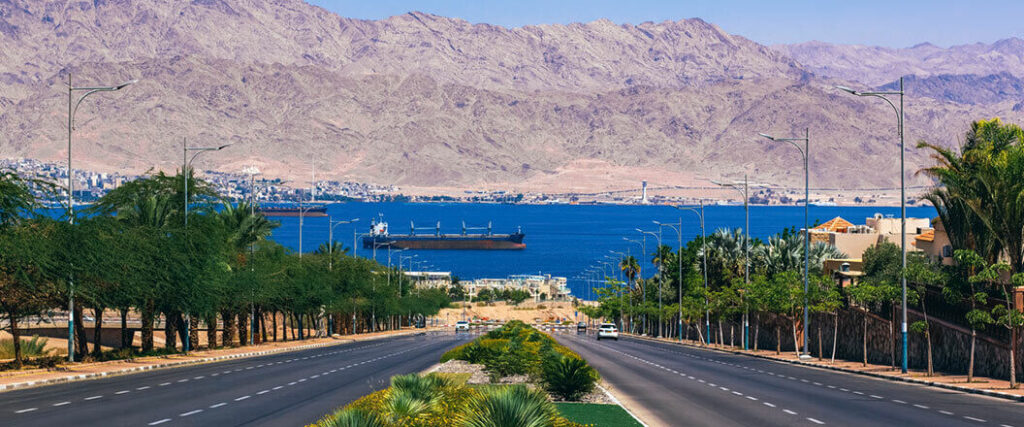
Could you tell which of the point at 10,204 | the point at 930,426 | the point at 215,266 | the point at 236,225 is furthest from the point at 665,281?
the point at 930,426

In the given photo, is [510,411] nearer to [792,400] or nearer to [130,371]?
[792,400]

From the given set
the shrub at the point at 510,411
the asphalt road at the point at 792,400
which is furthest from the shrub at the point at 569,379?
the shrub at the point at 510,411

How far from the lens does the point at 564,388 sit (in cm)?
3531

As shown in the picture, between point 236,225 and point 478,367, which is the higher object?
point 236,225

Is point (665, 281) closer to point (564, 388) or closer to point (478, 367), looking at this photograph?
point (478, 367)

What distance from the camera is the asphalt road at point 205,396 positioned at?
1148 inches

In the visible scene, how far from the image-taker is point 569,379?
35.2 metres

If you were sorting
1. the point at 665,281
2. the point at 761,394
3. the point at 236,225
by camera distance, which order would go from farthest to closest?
the point at 665,281 → the point at 236,225 → the point at 761,394

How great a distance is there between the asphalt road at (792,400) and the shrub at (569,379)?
5.47 ft

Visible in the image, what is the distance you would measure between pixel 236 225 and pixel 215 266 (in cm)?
1675

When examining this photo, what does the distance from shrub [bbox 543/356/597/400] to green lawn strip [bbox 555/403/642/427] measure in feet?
5.71

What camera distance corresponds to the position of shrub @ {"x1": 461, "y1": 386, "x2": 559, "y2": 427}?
Result: 18594 millimetres

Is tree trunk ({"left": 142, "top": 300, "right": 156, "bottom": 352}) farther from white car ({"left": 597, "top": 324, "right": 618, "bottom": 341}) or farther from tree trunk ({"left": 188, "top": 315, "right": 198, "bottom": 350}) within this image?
white car ({"left": 597, "top": 324, "right": 618, "bottom": 341})

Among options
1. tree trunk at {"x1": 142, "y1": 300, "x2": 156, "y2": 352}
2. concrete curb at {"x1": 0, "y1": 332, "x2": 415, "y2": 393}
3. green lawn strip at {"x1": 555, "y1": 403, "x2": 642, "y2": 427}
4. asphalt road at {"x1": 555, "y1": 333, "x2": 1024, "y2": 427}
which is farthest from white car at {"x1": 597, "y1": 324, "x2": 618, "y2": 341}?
green lawn strip at {"x1": 555, "y1": 403, "x2": 642, "y2": 427}
